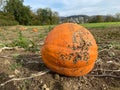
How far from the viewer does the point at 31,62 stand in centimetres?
510

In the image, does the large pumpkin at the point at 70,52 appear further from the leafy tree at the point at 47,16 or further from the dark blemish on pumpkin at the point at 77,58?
the leafy tree at the point at 47,16

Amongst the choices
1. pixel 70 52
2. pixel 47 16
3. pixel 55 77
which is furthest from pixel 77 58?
pixel 47 16

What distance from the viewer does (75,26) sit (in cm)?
466

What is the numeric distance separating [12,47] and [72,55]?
9.51 feet

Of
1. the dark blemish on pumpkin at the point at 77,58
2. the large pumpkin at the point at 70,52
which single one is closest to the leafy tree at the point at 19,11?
the large pumpkin at the point at 70,52

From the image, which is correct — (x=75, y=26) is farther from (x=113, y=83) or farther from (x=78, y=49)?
(x=113, y=83)

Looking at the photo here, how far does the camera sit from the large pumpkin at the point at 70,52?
4402 mm

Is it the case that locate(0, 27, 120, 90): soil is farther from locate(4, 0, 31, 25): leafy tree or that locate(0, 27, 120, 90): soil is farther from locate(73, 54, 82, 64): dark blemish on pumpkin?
locate(4, 0, 31, 25): leafy tree

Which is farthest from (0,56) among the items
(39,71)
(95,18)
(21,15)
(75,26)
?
(21,15)

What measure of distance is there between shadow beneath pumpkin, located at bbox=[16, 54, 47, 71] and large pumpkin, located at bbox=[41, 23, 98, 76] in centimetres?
34

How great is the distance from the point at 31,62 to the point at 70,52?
3.07 feet

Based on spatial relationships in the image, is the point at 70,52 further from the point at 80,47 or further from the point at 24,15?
the point at 24,15

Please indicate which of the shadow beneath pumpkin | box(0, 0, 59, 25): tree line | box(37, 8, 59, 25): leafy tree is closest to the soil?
the shadow beneath pumpkin

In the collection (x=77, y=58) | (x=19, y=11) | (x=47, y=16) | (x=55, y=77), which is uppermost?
(x=77, y=58)
